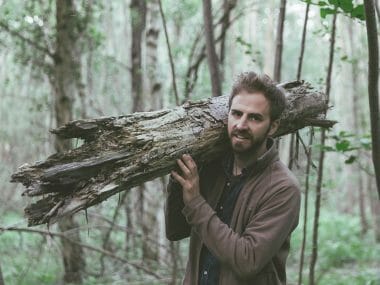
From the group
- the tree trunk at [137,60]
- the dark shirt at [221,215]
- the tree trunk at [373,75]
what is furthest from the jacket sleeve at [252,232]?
the tree trunk at [137,60]

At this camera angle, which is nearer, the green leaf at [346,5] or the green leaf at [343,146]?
the green leaf at [346,5]

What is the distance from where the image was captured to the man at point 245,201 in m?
2.61

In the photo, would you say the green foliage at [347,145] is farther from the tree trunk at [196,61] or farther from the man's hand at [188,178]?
the tree trunk at [196,61]

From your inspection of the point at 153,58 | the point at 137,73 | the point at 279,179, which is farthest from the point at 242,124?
the point at 137,73

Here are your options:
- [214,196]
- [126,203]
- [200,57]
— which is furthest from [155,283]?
[214,196]

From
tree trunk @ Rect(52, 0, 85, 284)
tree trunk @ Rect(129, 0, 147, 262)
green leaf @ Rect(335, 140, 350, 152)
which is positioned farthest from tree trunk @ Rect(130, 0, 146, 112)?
green leaf @ Rect(335, 140, 350, 152)

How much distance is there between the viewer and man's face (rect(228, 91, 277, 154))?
9.25 ft

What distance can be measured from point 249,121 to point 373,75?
103cm

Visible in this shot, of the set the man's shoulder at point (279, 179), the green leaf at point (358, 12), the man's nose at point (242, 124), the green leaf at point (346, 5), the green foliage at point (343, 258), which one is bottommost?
the green foliage at point (343, 258)

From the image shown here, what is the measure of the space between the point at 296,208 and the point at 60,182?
1.26 metres

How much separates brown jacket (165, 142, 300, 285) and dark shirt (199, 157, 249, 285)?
0.12 feet

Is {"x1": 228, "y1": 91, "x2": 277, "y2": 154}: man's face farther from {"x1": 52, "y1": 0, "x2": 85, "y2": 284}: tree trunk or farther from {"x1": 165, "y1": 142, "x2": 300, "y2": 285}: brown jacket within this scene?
{"x1": 52, "y1": 0, "x2": 85, "y2": 284}: tree trunk

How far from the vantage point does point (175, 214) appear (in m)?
3.18

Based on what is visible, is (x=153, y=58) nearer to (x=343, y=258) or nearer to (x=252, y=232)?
(x=343, y=258)
